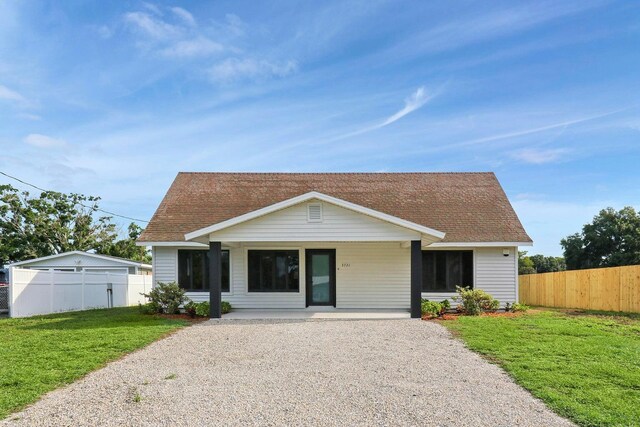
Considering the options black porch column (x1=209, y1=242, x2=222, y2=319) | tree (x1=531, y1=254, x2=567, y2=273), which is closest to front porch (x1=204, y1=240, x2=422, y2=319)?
black porch column (x1=209, y1=242, x2=222, y2=319)

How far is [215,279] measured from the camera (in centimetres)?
Result: 1456

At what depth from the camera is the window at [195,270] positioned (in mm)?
17609

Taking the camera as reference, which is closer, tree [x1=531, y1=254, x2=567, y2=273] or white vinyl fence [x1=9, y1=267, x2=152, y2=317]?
white vinyl fence [x1=9, y1=267, x2=152, y2=317]

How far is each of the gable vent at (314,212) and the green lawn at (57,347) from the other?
14.8 ft

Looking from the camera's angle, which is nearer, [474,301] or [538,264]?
[474,301]

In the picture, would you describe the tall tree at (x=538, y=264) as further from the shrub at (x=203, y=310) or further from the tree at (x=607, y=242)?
the shrub at (x=203, y=310)

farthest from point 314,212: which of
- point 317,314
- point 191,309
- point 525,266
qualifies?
point 525,266

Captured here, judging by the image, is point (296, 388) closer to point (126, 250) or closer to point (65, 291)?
point (65, 291)

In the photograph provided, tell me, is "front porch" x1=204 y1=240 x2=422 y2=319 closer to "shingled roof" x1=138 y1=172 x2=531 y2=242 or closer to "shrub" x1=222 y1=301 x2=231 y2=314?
"shrub" x1=222 y1=301 x2=231 y2=314

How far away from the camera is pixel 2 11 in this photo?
46.4 ft

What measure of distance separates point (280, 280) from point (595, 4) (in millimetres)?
12378

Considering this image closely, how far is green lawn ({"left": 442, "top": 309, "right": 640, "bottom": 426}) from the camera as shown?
594cm

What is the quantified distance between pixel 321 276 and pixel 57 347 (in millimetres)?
9382

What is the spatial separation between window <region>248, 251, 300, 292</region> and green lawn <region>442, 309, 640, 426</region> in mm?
5989
